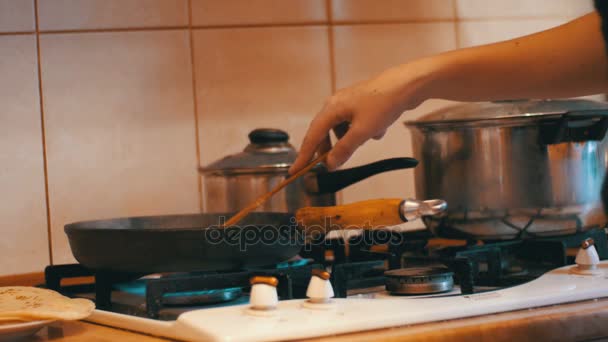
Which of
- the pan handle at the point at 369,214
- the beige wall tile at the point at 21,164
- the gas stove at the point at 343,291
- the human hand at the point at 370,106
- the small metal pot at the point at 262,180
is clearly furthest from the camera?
the beige wall tile at the point at 21,164

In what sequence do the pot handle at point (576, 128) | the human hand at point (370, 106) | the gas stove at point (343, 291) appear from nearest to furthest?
the gas stove at point (343, 291), the human hand at point (370, 106), the pot handle at point (576, 128)

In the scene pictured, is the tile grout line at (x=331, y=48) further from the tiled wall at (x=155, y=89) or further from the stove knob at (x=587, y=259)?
the stove knob at (x=587, y=259)

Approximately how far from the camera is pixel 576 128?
3.16 feet

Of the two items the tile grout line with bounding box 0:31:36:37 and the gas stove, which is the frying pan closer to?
the gas stove

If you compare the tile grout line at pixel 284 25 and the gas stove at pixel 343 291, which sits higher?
the tile grout line at pixel 284 25

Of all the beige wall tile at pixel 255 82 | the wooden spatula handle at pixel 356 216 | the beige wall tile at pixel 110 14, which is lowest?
the wooden spatula handle at pixel 356 216

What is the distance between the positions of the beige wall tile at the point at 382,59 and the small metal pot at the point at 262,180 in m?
0.24

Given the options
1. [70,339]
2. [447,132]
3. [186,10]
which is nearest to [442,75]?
[447,132]

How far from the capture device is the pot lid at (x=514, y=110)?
960 mm

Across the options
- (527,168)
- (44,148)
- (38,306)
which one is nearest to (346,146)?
(527,168)

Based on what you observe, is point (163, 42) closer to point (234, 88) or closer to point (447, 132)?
point (234, 88)

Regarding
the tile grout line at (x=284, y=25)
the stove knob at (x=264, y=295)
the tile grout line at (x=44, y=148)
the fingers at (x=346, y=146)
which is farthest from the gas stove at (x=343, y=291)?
the tile grout line at (x=284, y=25)

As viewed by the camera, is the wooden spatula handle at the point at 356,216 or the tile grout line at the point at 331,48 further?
the tile grout line at the point at 331,48

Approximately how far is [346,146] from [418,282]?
0.18 meters
